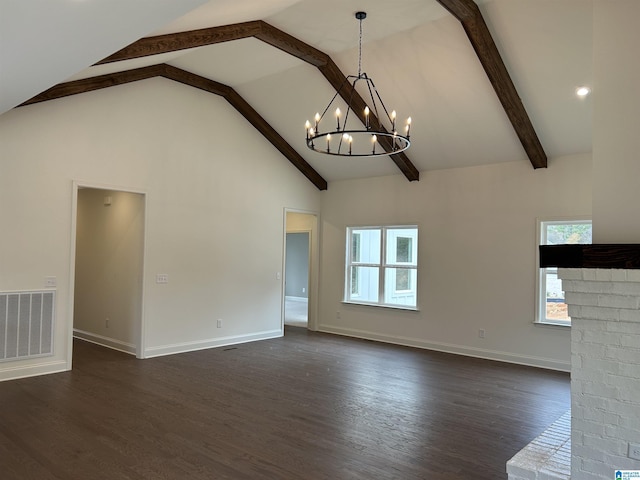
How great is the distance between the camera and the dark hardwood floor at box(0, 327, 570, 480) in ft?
10.4

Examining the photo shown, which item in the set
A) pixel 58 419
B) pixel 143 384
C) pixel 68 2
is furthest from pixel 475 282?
pixel 68 2

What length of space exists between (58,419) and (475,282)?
5.36 metres

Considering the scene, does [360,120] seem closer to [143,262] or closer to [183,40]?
[183,40]

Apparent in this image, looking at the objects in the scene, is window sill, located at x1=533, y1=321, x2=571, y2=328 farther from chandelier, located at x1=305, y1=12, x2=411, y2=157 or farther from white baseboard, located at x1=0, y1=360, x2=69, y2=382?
white baseboard, located at x1=0, y1=360, x2=69, y2=382

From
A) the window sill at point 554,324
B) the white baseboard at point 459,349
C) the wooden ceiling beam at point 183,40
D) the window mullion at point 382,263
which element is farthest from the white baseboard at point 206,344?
the window sill at point 554,324

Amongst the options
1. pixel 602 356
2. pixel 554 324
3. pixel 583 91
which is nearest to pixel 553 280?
pixel 554 324

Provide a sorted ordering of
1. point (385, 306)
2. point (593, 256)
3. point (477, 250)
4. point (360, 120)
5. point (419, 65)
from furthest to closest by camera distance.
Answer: point (385, 306) → point (477, 250) → point (360, 120) → point (419, 65) → point (593, 256)

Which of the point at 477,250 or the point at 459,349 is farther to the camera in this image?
the point at 459,349

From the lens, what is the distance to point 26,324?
5211 mm

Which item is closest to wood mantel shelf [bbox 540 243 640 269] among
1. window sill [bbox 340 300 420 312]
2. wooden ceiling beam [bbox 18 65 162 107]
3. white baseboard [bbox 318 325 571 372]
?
white baseboard [bbox 318 325 571 372]

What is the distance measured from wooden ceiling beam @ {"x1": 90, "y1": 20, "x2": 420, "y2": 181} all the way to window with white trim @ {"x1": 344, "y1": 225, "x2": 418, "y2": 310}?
2212 mm

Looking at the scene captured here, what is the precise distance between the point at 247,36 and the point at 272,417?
3861mm

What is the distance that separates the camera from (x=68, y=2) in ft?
7.50

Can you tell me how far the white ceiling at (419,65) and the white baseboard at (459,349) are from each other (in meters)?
2.69
